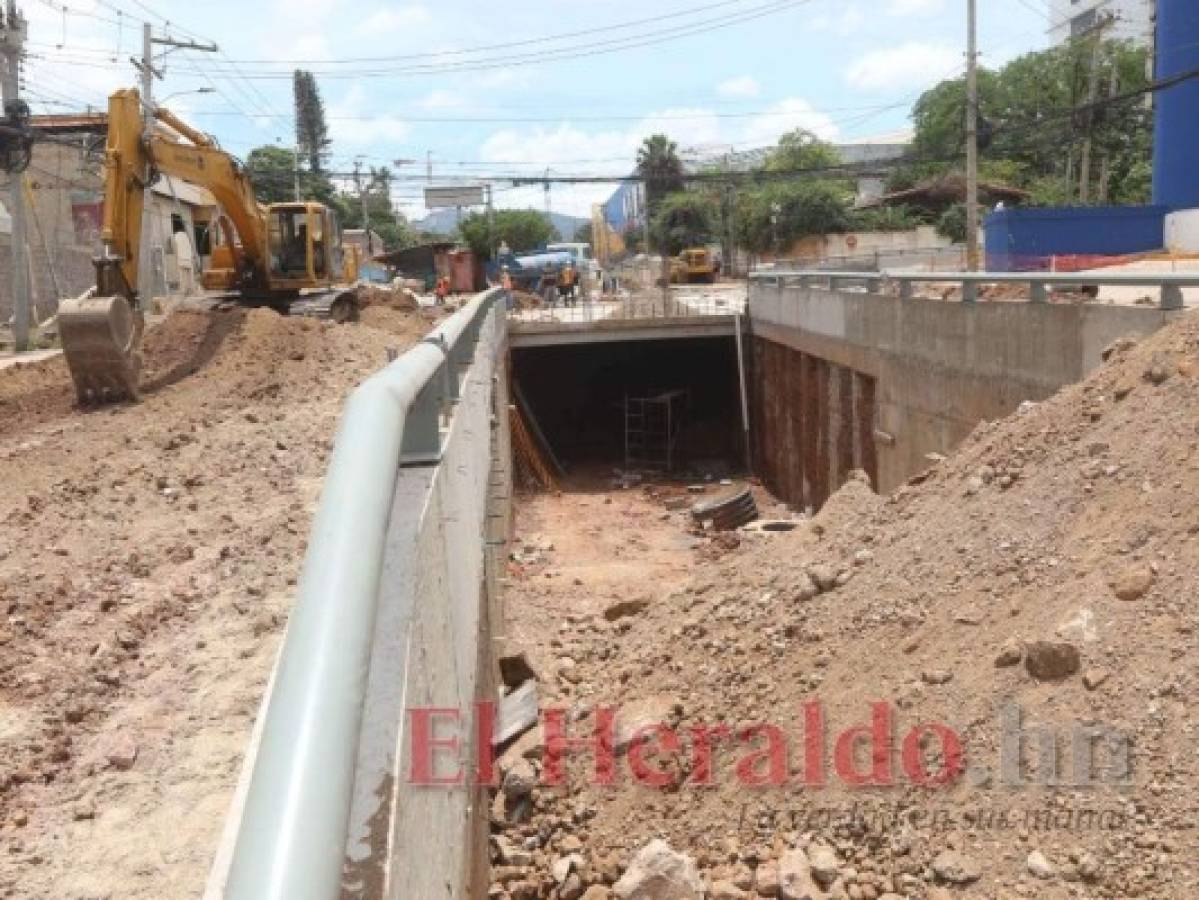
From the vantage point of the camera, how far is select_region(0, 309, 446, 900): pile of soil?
4059 mm

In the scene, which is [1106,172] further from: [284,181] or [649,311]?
[284,181]

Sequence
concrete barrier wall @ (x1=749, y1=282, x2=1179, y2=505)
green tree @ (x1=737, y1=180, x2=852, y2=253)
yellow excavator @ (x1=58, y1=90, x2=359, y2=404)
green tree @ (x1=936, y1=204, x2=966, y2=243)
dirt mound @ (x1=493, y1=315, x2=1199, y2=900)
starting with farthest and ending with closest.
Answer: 1. green tree @ (x1=737, y1=180, x2=852, y2=253)
2. green tree @ (x1=936, y1=204, x2=966, y2=243)
3. yellow excavator @ (x1=58, y1=90, x2=359, y2=404)
4. concrete barrier wall @ (x1=749, y1=282, x2=1179, y2=505)
5. dirt mound @ (x1=493, y1=315, x2=1199, y2=900)

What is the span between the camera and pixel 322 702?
1215 millimetres

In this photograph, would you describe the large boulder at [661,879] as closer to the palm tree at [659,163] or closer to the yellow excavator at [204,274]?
the yellow excavator at [204,274]

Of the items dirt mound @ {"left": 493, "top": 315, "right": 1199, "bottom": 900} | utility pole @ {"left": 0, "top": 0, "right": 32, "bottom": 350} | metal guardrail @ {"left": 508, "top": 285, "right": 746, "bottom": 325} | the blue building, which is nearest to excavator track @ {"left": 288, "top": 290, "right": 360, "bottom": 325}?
metal guardrail @ {"left": 508, "top": 285, "right": 746, "bottom": 325}

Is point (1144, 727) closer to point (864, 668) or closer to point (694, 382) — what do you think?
point (864, 668)

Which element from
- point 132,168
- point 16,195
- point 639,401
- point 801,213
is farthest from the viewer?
point 801,213

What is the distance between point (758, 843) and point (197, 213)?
47.0 metres

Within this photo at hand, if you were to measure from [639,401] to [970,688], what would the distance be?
21.6 metres

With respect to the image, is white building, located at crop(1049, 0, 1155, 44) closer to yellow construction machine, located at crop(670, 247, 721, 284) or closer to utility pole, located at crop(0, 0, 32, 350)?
yellow construction machine, located at crop(670, 247, 721, 284)

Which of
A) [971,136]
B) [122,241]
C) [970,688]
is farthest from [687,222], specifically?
[970,688]

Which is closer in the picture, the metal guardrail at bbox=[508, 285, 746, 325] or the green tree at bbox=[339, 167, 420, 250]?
the metal guardrail at bbox=[508, 285, 746, 325]

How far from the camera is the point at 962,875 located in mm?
4031

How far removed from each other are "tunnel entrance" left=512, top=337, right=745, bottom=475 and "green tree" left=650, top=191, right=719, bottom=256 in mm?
43819
